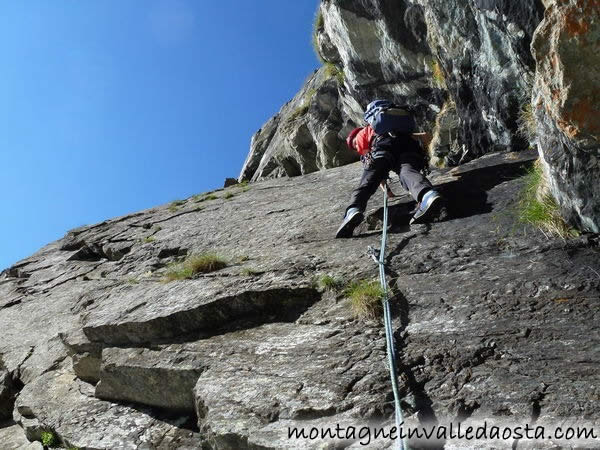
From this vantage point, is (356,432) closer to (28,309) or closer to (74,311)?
(74,311)

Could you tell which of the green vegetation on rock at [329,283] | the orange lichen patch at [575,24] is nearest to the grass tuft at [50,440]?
the green vegetation on rock at [329,283]

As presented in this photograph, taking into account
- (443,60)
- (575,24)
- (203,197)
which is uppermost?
(203,197)

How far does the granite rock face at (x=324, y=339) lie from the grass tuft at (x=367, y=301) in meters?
0.12

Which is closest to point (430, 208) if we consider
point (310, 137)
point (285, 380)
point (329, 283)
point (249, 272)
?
point (329, 283)

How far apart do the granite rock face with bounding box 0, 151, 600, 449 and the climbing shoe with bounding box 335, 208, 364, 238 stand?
216mm

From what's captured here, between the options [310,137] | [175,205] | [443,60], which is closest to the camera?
[443,60]

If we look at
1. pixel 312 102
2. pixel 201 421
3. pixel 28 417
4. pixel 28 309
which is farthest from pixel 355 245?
pixel 312 102

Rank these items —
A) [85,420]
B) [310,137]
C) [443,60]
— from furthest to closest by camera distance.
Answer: [310,137], [443,60], [85,420]

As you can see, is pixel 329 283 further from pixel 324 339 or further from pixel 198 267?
pixel 198 267

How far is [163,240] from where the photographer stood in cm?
1145

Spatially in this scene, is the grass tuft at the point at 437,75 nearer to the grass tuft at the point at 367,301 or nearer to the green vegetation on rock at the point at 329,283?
the green vegetation on rock at the point at 329,283

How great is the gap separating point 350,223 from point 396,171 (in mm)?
1341

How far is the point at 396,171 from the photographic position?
27.9ft

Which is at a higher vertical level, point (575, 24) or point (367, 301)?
point (575, 24)
